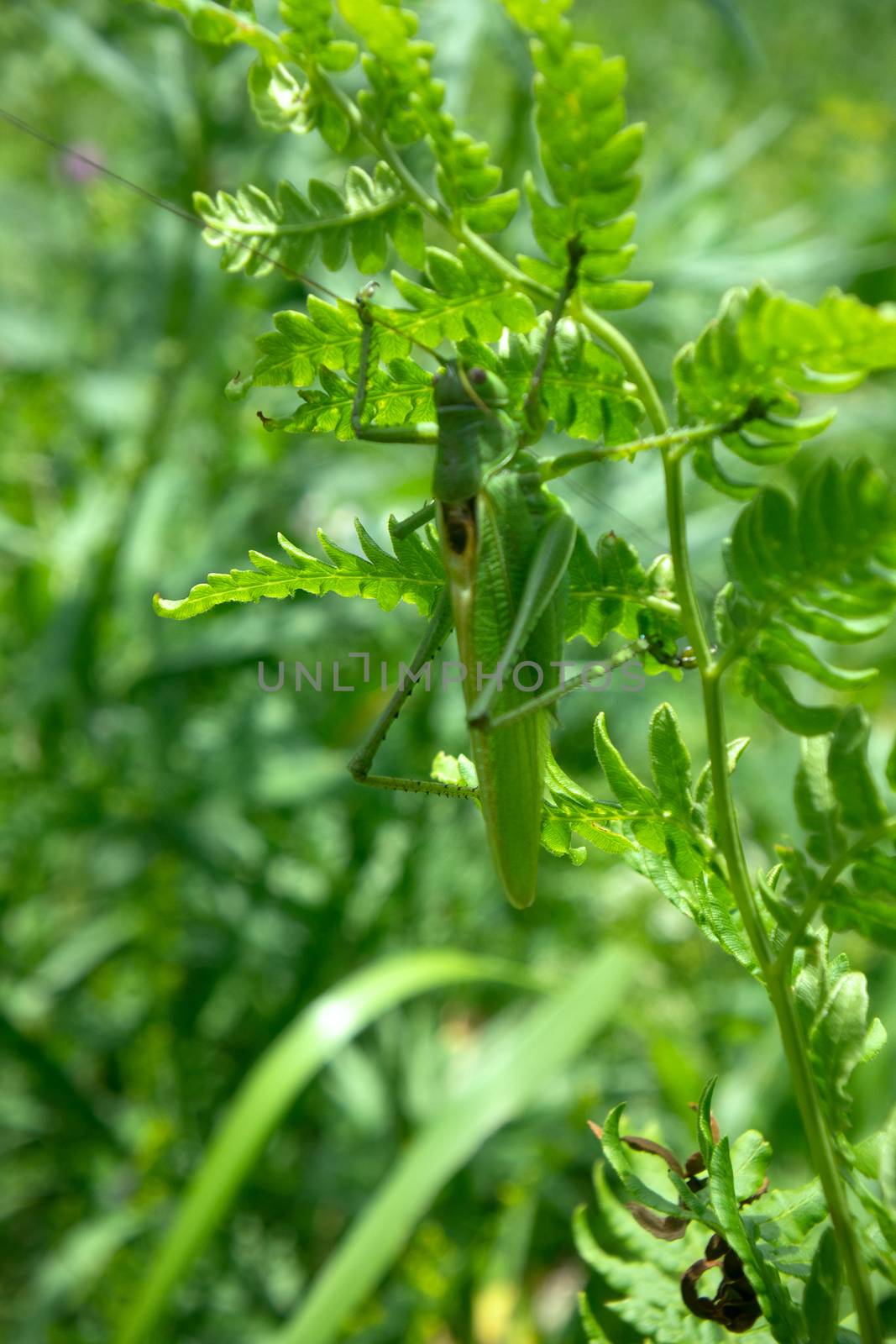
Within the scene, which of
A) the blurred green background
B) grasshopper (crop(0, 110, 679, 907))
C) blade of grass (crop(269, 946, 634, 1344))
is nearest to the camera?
grasshopper (crop(0, 110, 679, 907))

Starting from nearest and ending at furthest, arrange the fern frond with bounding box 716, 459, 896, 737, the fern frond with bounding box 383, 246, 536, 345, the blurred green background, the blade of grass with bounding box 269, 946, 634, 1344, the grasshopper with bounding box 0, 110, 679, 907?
the fern frond with bounding box 716, 459, 896, 737 → the fern frond with bounding box 383, 246, 536, 345 → the grasshopper with bounding box 0, 110, 679, 907 → the blade of grass with bounding box 269, 946, 634, 1344 → the blurred green background

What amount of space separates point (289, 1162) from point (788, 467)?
202cm

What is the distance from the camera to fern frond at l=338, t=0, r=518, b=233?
382 millimetres

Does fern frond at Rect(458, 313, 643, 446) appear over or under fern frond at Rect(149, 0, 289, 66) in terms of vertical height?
under

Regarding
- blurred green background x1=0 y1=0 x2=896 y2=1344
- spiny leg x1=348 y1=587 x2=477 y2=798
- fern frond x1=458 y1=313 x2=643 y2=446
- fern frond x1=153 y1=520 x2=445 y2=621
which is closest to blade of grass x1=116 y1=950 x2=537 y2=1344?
blurred green background x1=0 y1=0 x2=896 y2=1344

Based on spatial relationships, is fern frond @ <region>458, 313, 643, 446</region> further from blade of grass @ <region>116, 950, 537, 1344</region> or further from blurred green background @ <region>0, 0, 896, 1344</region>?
blurred green background @ <region>0, 0, 896, 1344</region>

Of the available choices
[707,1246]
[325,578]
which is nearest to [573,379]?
[325,578]

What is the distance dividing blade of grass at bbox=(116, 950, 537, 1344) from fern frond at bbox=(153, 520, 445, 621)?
0.80 m

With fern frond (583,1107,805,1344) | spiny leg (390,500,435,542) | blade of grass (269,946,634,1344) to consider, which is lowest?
blade of grass (269,946,634,1344)

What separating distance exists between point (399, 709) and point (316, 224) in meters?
0.35

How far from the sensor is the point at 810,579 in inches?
14.6

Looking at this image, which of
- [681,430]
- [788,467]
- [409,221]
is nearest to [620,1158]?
[681,430]

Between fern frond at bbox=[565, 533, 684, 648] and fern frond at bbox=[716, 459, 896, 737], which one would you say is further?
fern frond at bbox=[565, 533, 684, 648]

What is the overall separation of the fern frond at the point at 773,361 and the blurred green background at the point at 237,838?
4.04ft
